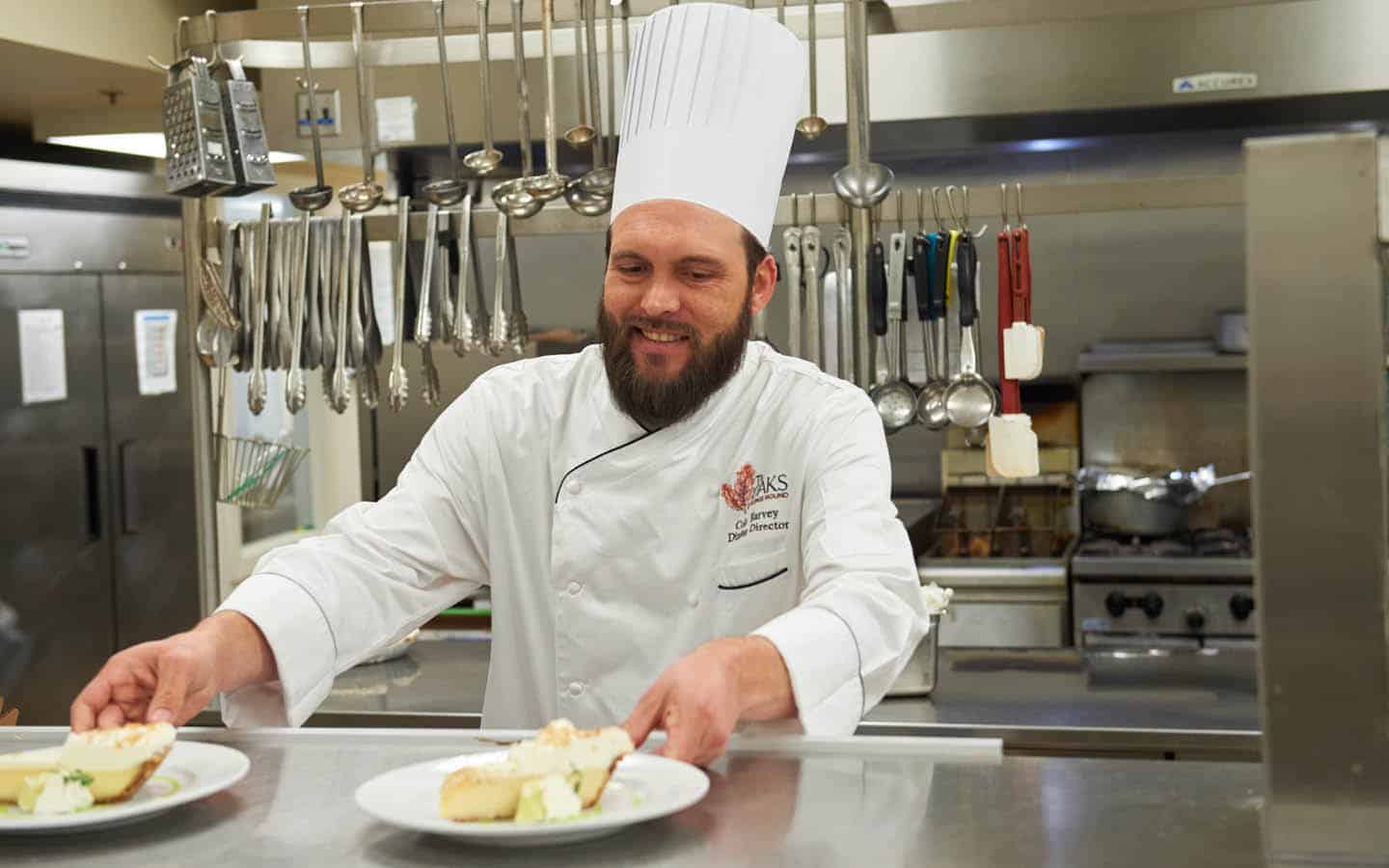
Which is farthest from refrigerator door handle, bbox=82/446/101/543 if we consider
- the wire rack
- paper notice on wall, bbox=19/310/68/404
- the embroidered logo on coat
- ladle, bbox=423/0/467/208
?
the embroidered logo on coat

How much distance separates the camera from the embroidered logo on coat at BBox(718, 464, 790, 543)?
194 cm

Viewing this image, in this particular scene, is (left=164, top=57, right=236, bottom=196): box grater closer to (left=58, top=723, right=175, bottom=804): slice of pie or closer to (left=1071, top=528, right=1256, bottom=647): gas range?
(left=58, top=723, right=175, bottom=804): slice of pie

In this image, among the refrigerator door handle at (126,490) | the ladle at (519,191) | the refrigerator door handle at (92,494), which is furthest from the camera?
the refrigerator door handle at (126,490)

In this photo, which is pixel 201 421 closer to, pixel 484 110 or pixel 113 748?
pixel 484 110

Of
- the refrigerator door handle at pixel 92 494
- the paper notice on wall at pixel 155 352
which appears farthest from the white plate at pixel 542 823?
the paper notice on wall at pixel 155 352

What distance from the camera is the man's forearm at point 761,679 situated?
136 cm

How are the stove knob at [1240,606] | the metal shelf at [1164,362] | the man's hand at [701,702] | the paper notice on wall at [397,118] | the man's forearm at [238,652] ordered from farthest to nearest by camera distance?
the metal shelf at [1164,362]
the paper notice on wall at [397,118]
the stove knob at [1240,606]
the man's forearm at [238,652]
the man's hand at [701,702]

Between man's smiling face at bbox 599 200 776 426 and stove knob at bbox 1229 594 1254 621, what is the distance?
212 centimetres

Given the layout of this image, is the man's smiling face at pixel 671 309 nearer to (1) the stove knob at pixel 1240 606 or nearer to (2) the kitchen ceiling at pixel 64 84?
(1) the stove knob at pixel 1240 606

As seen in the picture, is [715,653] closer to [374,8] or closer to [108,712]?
[108,712]

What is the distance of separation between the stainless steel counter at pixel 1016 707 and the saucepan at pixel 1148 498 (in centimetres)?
120

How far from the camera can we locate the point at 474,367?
14.5 ft

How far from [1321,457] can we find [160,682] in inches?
39.5

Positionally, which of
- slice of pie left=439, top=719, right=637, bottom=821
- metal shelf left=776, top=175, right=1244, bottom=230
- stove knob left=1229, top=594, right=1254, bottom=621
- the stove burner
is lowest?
stove knob left=1229, top=594, right=1254, bottom=621
